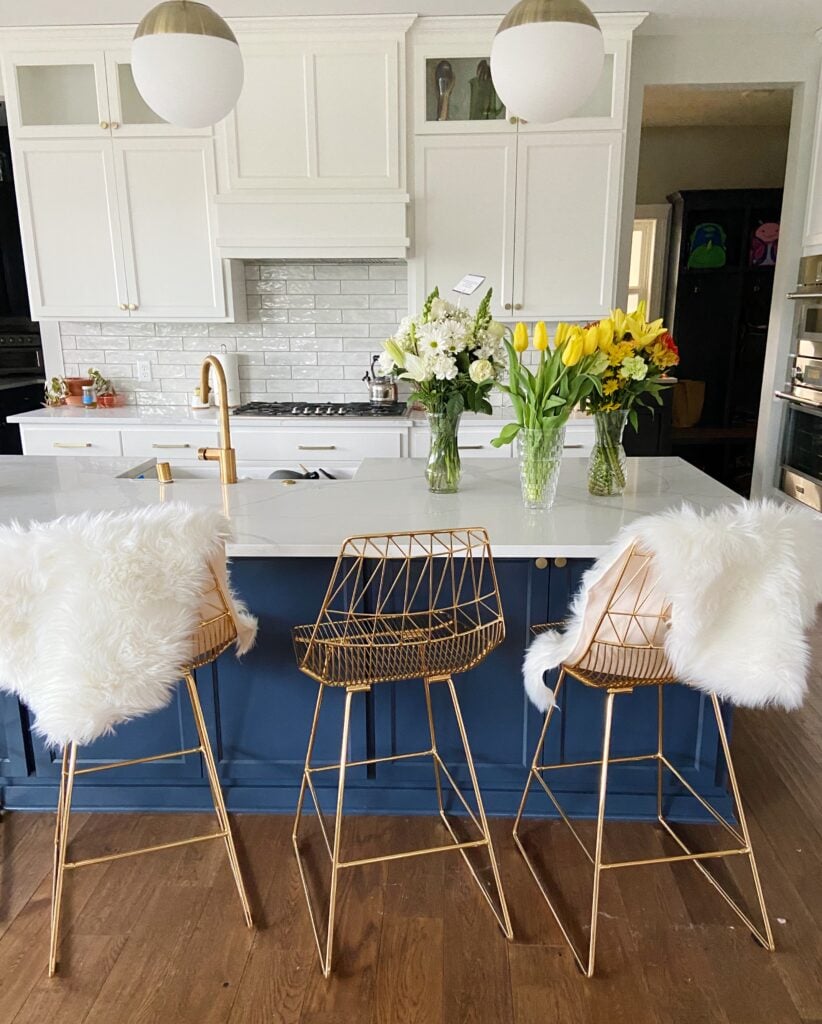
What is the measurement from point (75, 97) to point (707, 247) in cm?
465

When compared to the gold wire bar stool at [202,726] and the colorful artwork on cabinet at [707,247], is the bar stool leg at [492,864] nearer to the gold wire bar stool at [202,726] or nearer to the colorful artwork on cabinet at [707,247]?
the gold wire bar stool at [202,726]

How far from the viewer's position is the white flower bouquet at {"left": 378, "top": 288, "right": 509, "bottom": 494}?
1904mm

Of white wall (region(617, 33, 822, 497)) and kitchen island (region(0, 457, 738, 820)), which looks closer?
kitchen island (region(0, 457, 738, 820))

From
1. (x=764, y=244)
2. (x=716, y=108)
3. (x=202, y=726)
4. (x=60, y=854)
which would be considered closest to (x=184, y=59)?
(x=202, y=726)

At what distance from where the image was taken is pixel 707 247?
19.7 feet

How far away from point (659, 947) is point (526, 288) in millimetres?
2903

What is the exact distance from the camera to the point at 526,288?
370 centimetres

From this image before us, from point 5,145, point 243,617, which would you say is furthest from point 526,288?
point 5,145

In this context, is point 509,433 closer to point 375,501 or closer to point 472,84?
point 375,501

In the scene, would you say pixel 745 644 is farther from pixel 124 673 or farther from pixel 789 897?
pixel 124 673

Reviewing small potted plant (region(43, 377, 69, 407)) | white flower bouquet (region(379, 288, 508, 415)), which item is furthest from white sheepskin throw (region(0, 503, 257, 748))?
small potted plant (region(43, 377, 69, 407))

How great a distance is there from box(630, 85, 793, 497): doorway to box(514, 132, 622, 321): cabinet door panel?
2.57m

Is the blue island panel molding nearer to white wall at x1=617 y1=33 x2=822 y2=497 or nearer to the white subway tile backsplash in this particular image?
the white subway tile backsplash

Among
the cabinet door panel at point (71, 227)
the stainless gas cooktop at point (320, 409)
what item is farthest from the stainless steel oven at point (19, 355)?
the stainless gas cooktop at point (320, 409)
